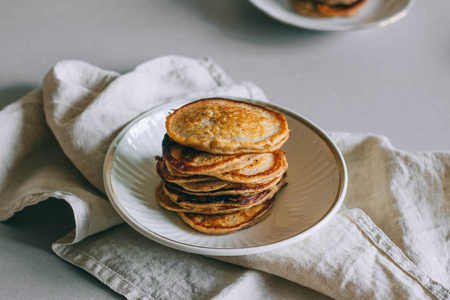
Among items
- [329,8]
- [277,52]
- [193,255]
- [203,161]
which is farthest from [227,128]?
[329,8]

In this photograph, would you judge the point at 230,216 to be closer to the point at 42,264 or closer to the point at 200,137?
the point at 200,137

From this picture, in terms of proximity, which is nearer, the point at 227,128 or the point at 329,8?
the point at 227,128

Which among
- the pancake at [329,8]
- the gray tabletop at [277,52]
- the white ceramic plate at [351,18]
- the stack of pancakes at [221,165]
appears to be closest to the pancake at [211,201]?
the stack of pancakes at [221,165]

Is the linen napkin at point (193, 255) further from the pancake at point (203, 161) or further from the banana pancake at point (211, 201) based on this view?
the pancake at point (203, 161)

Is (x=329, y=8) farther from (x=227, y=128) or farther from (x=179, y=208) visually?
(x=179, y=208)

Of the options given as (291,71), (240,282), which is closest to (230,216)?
(240,282)

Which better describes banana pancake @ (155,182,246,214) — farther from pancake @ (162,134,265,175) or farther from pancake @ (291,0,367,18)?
pancake @ (291,0,367,18)
